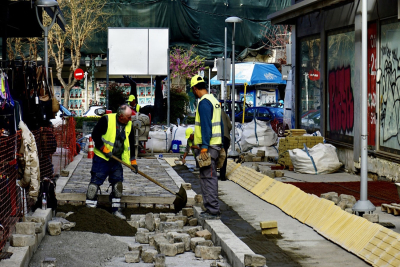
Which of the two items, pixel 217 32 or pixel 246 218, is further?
pixel 217 32

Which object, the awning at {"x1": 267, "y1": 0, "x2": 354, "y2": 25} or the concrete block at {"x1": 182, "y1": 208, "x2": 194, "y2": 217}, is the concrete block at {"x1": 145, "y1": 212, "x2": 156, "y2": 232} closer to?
the concrete block at {"x1": 182, "y1": 208, "x2": 194, "y2": 217}

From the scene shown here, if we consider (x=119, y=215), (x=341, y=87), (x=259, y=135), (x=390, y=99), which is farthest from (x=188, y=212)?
(x=259, y=135)

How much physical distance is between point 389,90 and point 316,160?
251 centimetres

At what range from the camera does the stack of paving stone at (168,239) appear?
734 centimetres

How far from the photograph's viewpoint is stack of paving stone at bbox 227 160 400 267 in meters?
6.82

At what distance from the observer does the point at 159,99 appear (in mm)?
28609

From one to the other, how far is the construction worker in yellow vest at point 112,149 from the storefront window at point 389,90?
5.43 meters

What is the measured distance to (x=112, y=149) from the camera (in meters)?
10.4

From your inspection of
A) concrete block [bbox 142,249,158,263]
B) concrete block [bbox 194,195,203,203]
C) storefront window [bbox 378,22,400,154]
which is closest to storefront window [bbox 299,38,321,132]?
storefront window [bbox 378,22,400,154]

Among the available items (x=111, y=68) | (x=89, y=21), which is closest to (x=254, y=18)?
(x=89, y=21)

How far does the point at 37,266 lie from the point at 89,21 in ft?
130

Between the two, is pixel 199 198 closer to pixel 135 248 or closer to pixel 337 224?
pixel 337 224

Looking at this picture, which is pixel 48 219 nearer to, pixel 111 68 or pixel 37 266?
pixel 37 266

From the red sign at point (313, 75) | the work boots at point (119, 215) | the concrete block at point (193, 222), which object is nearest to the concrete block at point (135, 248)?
the concrete block at point (193, 222)
